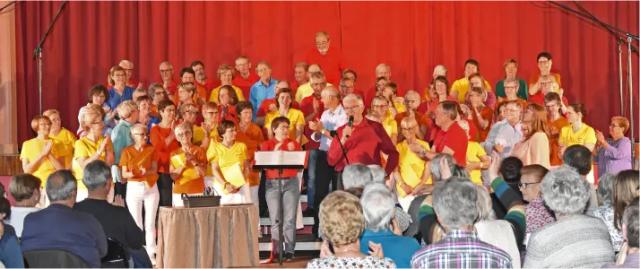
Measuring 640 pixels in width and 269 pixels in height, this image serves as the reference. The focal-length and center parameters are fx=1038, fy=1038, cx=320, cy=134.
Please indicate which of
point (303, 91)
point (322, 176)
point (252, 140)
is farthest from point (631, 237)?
point (303, 91)

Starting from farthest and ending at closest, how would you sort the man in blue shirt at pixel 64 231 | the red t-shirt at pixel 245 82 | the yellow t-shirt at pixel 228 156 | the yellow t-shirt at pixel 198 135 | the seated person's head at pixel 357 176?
the red t-shirt at pixel 245 82 < the yellow t-shirt at pixel 198 135 < the yellow t-shirt at pixel 228 156 < the seated person's head at pixel 357 176 < the man in blue shirt at pixel 64 231

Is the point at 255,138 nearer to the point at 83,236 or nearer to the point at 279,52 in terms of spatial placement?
the point at 279,52

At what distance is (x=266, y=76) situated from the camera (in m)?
11.5

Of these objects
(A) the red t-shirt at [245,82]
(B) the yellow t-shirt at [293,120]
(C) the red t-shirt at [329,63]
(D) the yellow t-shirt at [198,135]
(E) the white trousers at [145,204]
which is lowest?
(E) the white trousers at [145,204]

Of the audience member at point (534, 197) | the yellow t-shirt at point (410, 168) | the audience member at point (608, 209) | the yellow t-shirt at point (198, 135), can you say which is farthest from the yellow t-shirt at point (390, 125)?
the audience member at point (608, 209)

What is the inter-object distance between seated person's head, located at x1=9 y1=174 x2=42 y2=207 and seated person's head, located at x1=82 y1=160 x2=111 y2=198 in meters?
0.28

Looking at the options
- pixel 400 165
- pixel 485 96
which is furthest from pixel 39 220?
pixel 485 96

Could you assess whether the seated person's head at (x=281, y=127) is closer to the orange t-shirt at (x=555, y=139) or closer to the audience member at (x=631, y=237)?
the orange t-shirt at (x=555, y=139)

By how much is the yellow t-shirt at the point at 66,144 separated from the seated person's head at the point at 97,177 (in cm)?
420

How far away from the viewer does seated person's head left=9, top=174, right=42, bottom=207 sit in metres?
5.56

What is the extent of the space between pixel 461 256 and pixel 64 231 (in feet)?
6.78

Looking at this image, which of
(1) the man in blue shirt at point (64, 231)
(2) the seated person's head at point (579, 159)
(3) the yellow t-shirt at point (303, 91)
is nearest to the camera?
(1) the man in blue shirt at point (64, 231)

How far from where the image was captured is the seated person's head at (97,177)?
5520 millimetres

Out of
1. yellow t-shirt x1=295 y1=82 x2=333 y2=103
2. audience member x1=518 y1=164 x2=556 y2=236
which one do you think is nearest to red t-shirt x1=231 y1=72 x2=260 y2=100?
yellow t-shirt x1=295 y1=82 x2=333 y2=103
